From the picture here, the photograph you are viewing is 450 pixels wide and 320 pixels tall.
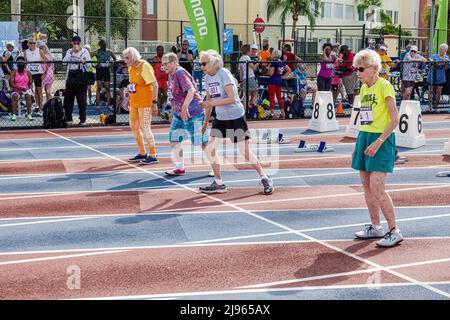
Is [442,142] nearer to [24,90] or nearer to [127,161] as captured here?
[127,161]

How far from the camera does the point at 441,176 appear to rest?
1206 centimetres

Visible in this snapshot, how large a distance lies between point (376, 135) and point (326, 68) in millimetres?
13947

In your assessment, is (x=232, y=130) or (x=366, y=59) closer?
(x=366, y=59)

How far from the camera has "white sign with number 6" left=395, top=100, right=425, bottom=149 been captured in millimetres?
15305

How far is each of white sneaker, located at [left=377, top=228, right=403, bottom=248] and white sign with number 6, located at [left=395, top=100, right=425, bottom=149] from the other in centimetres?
801

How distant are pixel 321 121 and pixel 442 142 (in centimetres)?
319

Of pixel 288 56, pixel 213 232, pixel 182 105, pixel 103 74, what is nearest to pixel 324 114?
pixel 288 56

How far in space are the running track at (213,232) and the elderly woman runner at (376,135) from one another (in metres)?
0.52

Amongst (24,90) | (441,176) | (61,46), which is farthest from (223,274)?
(61,46)

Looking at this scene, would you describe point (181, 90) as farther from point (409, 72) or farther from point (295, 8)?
point (295, 8)

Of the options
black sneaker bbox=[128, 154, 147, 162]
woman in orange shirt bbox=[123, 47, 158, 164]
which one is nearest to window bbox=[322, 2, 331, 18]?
black sneaker bbox=[128, 154, 147, 162]

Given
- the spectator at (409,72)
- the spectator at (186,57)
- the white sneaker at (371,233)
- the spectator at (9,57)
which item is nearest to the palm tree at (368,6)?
the spectator at (409,72)

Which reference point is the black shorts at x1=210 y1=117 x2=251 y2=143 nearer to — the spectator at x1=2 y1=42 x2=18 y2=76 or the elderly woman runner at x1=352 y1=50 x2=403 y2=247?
the elderly woman runner at x1=352 y1=50 x2=403 y2=247

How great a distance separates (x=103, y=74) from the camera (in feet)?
68.4
